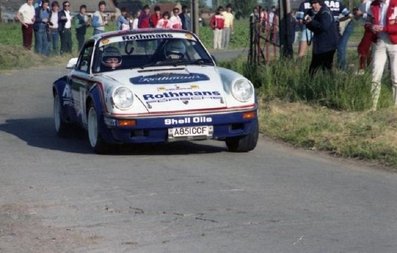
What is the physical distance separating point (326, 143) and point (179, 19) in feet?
65.7

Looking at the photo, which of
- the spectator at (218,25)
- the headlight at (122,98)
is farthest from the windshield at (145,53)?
the spectator at (218,25)

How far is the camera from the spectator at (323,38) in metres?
15.9

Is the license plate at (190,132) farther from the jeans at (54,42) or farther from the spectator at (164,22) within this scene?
the jeans at (54,42)

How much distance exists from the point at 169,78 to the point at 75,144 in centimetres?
205

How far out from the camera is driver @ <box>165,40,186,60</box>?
12438 millimetres

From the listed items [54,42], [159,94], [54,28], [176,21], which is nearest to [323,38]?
[159,94]

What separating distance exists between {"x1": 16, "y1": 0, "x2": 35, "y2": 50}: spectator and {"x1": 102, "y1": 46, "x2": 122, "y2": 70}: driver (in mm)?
17719

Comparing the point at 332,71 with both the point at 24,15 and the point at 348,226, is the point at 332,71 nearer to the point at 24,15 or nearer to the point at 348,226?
the point at 348,226

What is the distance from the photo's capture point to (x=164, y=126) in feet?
36.1

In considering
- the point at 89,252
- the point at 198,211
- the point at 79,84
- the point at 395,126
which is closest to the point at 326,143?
the point at 395,126

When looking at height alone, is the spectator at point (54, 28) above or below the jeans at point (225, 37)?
above

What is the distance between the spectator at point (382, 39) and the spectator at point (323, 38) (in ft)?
4.87

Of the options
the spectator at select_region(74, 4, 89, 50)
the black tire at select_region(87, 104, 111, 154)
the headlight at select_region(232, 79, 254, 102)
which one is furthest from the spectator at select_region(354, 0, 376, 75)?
the spectator at select_region(74, 4, 89, 50)

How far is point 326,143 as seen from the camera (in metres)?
11.9
